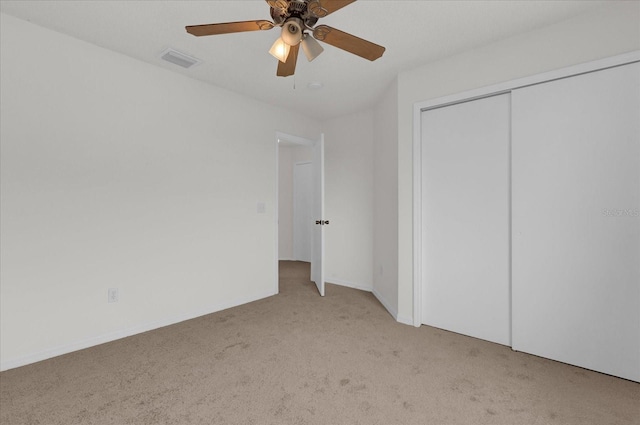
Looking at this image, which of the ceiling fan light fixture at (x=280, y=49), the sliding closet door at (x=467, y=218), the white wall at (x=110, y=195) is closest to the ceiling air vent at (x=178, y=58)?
the white wall at (x=110, y=195)

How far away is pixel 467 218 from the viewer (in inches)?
104

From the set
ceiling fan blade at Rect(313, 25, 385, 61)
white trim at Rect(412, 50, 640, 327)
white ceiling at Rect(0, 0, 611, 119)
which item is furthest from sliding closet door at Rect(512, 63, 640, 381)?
ceiling fan blade at Rect(313, 25, 385, 61)

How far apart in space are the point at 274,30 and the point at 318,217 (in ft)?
7.39

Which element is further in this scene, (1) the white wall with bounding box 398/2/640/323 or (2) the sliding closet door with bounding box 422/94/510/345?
(2) the sliding closet door with bounding box 422/94/510/345

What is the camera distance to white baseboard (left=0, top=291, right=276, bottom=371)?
215 centimetres

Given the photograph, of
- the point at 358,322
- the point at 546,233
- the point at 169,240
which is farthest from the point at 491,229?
the point at 169,240

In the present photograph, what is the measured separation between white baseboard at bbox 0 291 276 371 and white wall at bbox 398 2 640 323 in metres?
1.98

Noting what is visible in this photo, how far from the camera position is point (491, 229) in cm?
253

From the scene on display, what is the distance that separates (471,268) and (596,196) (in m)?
1.02

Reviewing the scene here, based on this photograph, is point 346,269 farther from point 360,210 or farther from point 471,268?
point 471,268

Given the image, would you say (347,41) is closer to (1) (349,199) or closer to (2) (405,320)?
(2) (405,320)

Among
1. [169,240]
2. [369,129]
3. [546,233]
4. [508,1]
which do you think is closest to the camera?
[508,1]

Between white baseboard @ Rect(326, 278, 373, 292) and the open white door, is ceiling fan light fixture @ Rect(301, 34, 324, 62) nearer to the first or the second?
the open white door

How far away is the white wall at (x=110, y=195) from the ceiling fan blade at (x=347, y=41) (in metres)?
2.03
